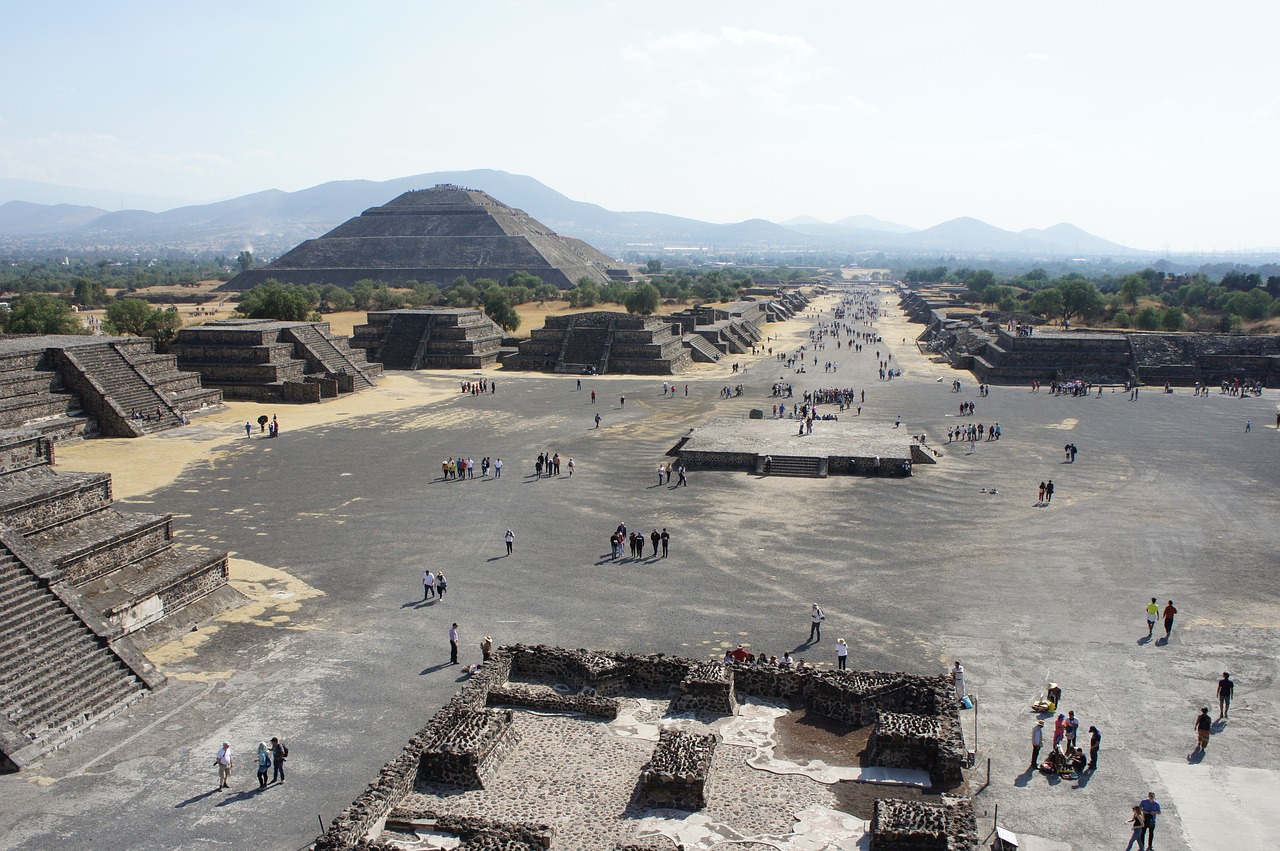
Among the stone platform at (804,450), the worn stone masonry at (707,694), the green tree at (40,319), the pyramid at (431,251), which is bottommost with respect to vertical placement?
the worn stone masonry at (707,694)

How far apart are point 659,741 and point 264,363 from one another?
135 feet

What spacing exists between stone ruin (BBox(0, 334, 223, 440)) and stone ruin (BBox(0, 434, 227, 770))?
1756 centimetres

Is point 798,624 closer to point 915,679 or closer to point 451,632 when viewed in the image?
point 915,679

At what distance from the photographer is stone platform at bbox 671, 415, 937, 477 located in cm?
3203

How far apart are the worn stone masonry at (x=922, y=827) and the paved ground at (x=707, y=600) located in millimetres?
1429

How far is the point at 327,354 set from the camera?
51.8 metres

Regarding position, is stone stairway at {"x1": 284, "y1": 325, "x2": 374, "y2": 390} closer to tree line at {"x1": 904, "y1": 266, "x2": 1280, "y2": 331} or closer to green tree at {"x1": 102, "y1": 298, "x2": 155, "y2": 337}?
green tree at {"x1": 102, "y1": 298, "x2": 155, "y2": 337}

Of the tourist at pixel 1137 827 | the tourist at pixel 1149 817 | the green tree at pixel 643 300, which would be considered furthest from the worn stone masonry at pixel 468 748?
the green tree at pixel 643 300

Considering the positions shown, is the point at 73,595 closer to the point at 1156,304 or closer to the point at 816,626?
the point at 816,626

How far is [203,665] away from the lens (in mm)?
16500

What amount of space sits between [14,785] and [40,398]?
29.6 meters

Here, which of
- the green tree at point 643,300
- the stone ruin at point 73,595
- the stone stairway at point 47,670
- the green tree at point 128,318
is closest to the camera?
the stone stairway at point 47,670

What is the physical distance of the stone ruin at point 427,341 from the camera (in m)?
62.2

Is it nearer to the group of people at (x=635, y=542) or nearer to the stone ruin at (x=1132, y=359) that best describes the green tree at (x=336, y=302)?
the stone ruin at (x=1132, y=359)
